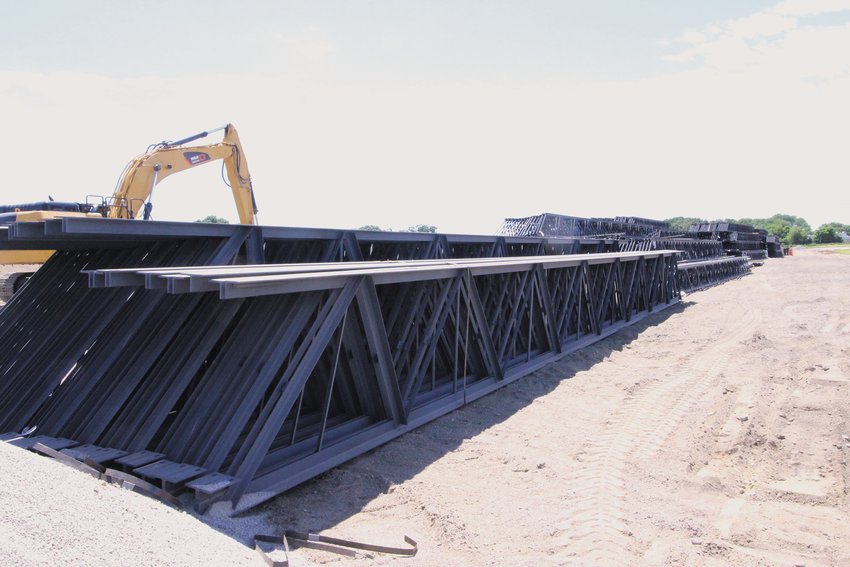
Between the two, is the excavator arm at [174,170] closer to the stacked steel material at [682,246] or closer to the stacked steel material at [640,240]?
the stacked steel material at [640,240]

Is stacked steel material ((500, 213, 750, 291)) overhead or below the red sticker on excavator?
below

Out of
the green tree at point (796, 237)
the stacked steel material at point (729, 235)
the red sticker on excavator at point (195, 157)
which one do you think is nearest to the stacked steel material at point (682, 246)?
the stacked steel material at point (729, 235)

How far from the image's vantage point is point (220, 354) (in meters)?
4.84

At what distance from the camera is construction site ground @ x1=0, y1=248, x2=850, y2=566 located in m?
3.15

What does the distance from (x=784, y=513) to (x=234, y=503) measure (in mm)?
4176

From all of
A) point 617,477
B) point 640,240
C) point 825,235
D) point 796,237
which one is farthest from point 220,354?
point 825,235

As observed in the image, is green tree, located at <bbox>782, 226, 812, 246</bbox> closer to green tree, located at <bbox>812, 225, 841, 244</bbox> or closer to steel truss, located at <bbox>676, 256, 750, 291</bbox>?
green tree, located at <bbox>812, 225, 841, 244</bbox>

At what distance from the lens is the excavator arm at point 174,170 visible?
1151 centimetres

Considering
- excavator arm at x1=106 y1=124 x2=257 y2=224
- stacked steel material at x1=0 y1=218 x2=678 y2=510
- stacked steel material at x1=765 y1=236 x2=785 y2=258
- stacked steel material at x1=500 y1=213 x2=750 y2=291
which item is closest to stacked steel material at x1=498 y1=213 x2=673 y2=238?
stacked steel material at x1=500 y1=213 x2=750 y2=291

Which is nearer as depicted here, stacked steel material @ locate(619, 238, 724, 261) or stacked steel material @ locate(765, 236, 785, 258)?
stacked steel material @ locate(619, 238, 724, 261)

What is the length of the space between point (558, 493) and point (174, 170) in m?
10.8

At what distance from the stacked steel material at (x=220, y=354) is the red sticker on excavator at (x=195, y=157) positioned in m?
5.36

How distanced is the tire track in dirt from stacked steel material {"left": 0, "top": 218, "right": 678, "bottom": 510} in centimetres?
183

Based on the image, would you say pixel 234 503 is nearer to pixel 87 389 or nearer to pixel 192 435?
pixel 192 435
